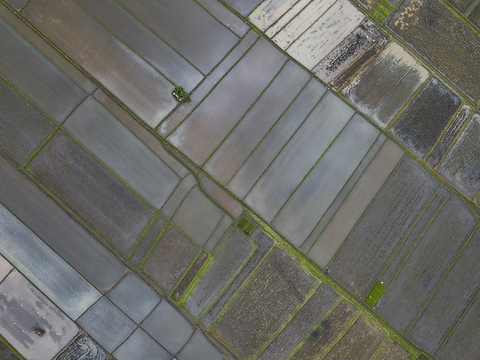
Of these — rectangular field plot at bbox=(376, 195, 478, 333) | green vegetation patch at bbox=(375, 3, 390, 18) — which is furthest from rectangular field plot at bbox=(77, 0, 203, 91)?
rectangular field plot at bbox=(376, 195, 478, 333)

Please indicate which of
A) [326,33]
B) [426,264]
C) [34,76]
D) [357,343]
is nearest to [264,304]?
[357,343]

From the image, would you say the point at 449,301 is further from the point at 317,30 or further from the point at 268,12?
the point at 268,12

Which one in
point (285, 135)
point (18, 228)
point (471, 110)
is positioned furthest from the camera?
point (471, 110)

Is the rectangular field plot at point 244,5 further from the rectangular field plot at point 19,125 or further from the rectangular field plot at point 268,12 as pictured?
the rectangular field plot at point 19,125

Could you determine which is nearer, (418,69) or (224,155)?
(224,155)

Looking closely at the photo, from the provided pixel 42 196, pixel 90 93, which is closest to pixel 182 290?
pixel 42 196

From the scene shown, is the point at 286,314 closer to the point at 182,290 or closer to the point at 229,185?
the point at 182,290
